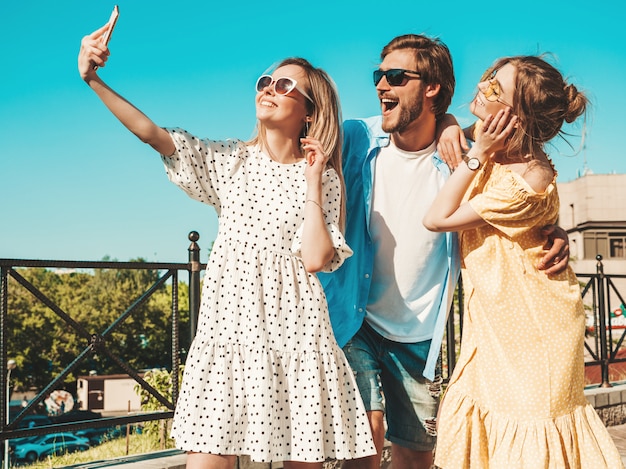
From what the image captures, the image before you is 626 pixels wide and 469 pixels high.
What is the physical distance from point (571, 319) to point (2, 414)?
3169 mm

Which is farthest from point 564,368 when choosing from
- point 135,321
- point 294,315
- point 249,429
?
point 135,321

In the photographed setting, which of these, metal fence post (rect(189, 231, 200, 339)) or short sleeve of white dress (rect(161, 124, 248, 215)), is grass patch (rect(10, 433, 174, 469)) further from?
short sleeve of white dress (rect(161, 124, 248, 215))

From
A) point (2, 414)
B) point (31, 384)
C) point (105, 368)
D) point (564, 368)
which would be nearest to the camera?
point (564, 368)

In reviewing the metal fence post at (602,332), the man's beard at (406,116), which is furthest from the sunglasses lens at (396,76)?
the metal fence post at (602,332)

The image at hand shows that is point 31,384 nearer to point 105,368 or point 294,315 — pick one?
point 105,368

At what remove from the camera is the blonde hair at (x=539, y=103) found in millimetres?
2705

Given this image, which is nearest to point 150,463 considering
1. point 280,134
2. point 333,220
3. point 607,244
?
point 333,220

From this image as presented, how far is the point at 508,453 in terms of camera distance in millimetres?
2619

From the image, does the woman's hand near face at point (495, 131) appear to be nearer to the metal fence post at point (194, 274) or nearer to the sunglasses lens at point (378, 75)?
the sunglasses lens at point (378, 75)

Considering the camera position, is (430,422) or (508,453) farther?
(430,422)

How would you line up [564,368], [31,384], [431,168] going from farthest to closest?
[31,384]
[431,168]
[564,368]

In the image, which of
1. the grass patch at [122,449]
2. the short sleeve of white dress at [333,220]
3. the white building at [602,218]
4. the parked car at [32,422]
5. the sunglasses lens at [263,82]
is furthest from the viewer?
the white building at [602,218]

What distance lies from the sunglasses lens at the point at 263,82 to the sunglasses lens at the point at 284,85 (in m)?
0.04

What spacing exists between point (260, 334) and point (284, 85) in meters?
0.98
